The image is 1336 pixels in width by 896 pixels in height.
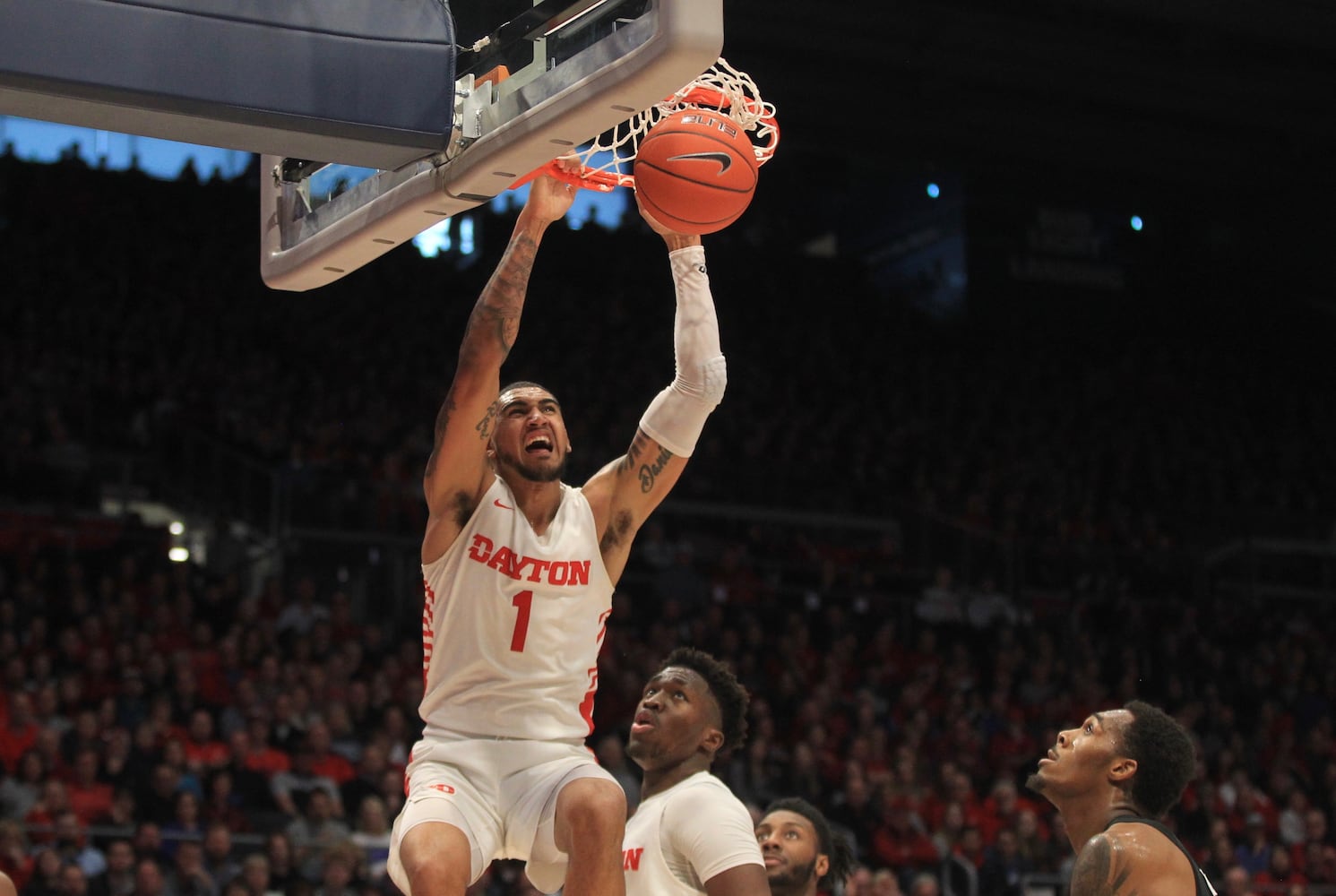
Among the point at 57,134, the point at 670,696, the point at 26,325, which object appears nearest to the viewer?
the point at 670,696

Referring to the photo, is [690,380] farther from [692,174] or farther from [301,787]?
[301,787]

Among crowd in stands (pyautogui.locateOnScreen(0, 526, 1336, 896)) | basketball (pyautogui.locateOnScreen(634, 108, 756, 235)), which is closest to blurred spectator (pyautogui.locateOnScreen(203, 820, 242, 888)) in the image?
crowd in stands (pyautogui.locateOnScreen(0, 526, 1336, 896))

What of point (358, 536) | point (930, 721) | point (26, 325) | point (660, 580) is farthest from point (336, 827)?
point (26, 325)

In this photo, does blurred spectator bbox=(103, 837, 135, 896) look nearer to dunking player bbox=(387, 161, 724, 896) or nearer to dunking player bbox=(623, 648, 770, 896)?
dunking player bbox=(623, 648, 770, 896)

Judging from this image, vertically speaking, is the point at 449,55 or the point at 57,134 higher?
the point at 57,134

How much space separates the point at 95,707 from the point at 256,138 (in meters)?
7.18

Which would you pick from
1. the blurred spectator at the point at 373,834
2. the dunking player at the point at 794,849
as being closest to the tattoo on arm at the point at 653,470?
the dunking player at the point at 794,849

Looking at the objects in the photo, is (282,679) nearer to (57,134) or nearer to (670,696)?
(670,696)

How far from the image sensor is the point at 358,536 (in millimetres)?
12812

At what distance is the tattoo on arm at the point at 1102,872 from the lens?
3.82m

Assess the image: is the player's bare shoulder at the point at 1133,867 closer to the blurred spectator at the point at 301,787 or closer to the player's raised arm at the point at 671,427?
the player's raised arm at the point at 671,427

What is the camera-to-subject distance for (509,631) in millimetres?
4406

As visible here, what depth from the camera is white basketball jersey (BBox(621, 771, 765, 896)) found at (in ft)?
15.8

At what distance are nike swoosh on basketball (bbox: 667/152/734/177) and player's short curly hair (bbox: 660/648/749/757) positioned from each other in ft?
5.57
